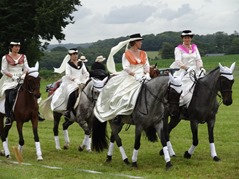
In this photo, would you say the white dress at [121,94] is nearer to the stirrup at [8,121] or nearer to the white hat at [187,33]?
the white hat at [187,33]

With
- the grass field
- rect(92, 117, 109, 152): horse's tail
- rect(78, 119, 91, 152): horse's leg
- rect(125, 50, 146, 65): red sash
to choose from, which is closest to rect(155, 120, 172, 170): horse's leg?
the grass field

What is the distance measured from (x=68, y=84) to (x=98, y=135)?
2399 mm

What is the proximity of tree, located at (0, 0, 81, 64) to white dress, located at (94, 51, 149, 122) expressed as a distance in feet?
82.2

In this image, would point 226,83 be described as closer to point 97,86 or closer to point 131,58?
point 131,58

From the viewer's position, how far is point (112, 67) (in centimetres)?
1252

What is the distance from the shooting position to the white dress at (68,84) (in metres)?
14.2

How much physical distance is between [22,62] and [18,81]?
2.06 ft

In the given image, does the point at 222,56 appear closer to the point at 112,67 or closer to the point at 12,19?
the point at 12,19

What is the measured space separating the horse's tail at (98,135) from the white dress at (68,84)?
186 cm

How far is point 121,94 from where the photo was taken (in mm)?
11445

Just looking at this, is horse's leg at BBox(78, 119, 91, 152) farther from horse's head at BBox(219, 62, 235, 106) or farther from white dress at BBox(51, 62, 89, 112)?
horse's head at BBox(219, 62, 235, 106)

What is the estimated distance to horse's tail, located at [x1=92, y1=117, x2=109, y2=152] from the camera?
12.7 metres

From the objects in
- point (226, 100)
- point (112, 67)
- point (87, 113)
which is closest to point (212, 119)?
point (226, 100)

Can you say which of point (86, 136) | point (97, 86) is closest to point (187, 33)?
point (97, 86)
